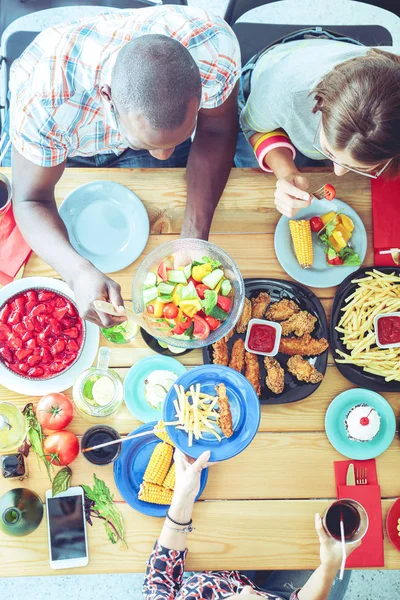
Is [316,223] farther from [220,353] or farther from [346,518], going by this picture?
[346,518]

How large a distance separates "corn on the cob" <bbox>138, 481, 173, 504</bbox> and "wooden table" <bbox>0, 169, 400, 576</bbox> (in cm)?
8

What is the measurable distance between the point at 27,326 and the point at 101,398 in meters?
0.37

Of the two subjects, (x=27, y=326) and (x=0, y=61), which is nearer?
(x=27, y=326)

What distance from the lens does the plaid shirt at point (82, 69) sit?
163 centimetres

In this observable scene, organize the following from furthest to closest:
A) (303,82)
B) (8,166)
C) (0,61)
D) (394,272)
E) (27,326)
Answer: (0,61)
(8,166)
(394,272)
(27,326)
(303,82)

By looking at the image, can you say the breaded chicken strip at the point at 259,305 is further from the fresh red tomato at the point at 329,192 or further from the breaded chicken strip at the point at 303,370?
the fresh red tomato at the point at 329,192

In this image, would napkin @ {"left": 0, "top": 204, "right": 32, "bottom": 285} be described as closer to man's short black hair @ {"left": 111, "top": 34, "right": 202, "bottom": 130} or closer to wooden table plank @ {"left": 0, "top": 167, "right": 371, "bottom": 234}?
wooden table plank @ {"left": 0, "top": 167, "right": 371, "bottom": 234}

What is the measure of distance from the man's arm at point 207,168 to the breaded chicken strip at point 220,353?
0.40 metres

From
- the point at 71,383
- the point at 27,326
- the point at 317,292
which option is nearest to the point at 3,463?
the point at 71,383

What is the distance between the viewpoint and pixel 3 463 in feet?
6.16

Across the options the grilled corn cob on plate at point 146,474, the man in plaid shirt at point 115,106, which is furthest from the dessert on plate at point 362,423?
the man in plaid shirt at point 115,106

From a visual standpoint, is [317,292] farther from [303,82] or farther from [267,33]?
[267,33]

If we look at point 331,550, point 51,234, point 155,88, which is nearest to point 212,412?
point 331,550

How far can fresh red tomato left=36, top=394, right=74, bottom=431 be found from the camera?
1880 millimetres
